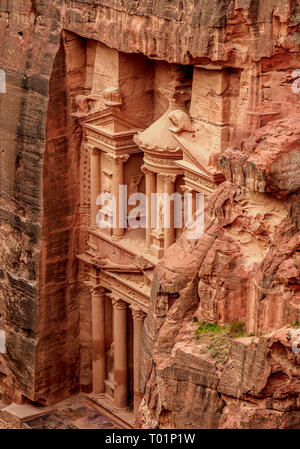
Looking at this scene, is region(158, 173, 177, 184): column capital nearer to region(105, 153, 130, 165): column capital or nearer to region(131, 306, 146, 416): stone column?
region(105, 153, 130, 165): column capital

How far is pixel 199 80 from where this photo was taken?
2361 cm

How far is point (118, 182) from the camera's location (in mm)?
26234

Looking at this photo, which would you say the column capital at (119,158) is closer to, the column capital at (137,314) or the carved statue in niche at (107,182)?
the carved statue in niche at (107,182)

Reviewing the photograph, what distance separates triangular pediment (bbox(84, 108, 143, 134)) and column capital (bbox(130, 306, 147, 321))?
367cm

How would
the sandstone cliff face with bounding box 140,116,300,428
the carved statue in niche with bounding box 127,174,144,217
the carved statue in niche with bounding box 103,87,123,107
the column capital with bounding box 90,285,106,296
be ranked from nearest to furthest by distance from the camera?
the sandstone cliff face with bounding box 140,116,300,428 → the carved statue in niche with bounding box 103,87,123,107 → the carved statue in niche with bounding box 127,174,144,217 → the column capital with bounding box 90,285,106,296

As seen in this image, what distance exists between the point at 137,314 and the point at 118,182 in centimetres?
276

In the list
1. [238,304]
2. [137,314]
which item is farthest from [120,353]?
[238,304]

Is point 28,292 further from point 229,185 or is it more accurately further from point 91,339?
point 229,185

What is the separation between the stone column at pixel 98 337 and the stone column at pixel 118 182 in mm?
1656

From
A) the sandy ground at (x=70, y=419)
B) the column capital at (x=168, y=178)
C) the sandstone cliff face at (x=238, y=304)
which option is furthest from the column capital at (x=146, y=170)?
the sandy ground at (x=70, y=419)

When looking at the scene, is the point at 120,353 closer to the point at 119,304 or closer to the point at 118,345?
the point at 118,345

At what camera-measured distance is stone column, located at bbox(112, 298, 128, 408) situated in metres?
26.9

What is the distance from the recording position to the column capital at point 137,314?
85.8 feet

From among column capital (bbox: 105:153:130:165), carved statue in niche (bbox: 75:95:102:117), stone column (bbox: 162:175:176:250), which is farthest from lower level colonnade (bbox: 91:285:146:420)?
carved statue in niche (bbox: 75:95:102:117)
